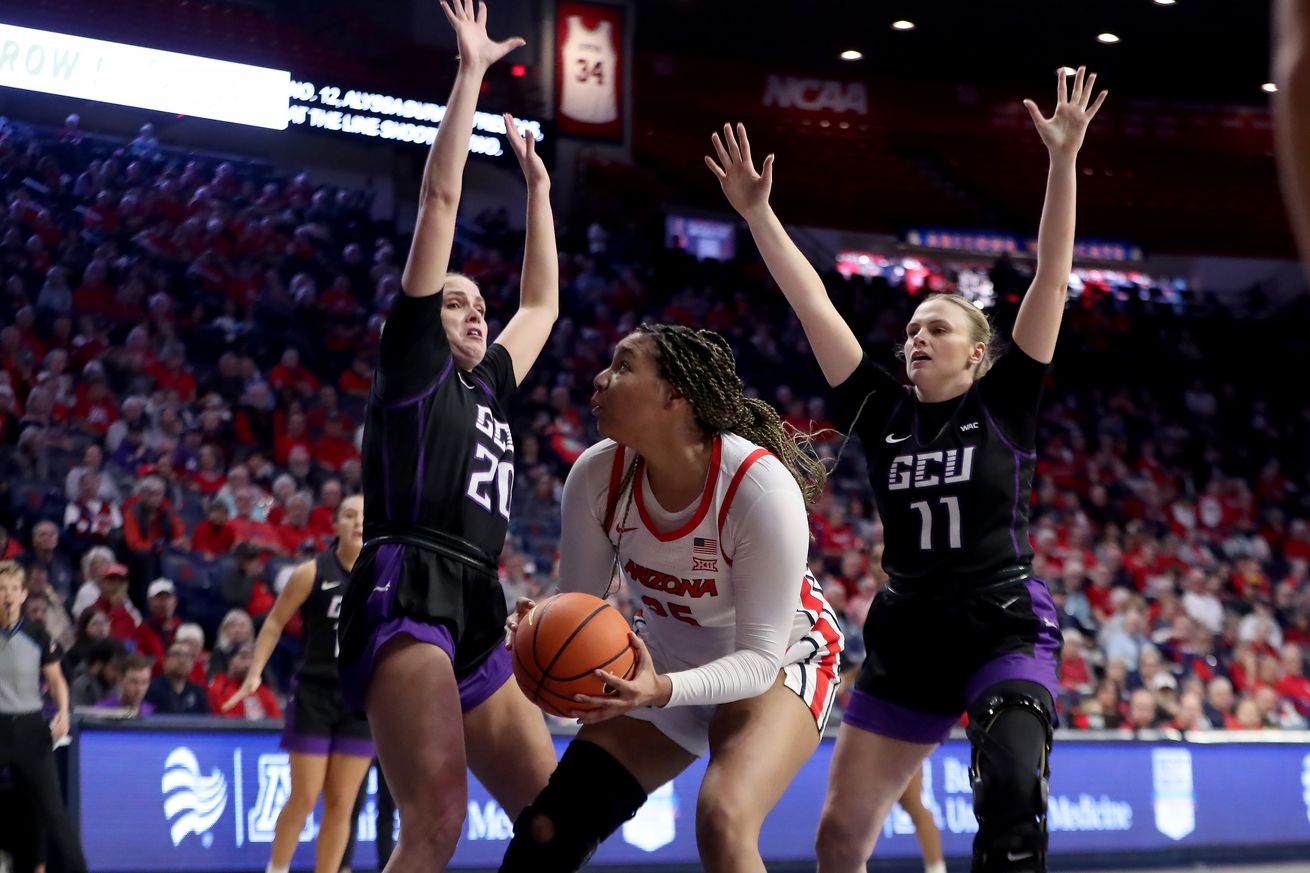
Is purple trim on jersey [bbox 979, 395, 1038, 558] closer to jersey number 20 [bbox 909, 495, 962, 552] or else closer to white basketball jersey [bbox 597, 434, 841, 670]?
jersey number 20 [bbox 909, 495, 962, 552]

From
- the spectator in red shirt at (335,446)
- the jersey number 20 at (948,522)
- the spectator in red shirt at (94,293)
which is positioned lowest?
the jersey number 20 at (948,522)

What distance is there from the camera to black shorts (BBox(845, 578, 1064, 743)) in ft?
14.2

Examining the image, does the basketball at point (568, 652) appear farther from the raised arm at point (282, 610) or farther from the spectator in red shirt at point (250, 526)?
the spectator in red shirt at point (250, 526)

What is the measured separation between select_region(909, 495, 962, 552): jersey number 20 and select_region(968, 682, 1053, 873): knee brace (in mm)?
520

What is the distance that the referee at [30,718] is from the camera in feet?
22.8

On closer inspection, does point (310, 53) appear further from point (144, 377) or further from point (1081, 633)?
point (1081, 633)

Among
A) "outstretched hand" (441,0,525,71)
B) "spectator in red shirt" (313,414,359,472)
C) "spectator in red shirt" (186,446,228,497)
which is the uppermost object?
"outstretched hand" (441,0,525,71)

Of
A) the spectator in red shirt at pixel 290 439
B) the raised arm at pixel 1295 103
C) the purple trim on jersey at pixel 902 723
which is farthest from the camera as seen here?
the spectator in red shirt at pixel 290 439

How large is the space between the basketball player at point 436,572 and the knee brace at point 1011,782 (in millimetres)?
1261

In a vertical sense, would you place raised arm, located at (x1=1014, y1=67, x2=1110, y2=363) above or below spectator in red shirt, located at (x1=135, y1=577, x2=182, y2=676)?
above

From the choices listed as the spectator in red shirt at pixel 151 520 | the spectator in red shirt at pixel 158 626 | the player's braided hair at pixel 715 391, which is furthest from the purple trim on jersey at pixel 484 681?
the spectator in red shirt at pixel 151 520

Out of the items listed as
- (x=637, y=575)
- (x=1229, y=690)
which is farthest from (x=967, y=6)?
(x=637, y=575)

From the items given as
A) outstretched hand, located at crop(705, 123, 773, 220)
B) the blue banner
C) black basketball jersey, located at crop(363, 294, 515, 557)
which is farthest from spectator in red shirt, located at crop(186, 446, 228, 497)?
black basketball jersey, located at crop(363, 294, 515, 557)

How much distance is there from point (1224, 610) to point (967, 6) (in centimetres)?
938
